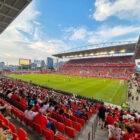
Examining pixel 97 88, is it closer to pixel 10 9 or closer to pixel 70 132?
pixel 70 132

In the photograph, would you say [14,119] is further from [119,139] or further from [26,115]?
[119,139]

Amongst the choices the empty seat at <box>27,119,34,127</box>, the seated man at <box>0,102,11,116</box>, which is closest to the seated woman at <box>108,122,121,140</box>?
the empty seat at <box>27,119,34,127</box>

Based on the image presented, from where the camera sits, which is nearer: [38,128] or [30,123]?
[38,128]

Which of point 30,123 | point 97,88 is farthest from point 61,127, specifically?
point 97,88

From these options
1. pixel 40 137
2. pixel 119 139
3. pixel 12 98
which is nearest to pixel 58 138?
pixel 40 137

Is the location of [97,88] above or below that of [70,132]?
below

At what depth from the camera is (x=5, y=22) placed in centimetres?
1054

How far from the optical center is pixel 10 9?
28.1 ft

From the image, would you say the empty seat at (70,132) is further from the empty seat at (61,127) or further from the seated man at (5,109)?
the seated man at (5,109)

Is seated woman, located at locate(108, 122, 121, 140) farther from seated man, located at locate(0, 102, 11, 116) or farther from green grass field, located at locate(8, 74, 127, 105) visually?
green grass field, located at locate(8, 74, 127, 105)

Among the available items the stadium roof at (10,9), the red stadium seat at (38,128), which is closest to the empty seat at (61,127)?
the red stadium seat at (38,128)

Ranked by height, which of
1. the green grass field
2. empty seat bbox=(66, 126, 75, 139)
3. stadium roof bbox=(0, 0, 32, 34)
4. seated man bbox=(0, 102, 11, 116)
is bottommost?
the green grass field

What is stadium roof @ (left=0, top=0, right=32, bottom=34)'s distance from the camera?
771 cm

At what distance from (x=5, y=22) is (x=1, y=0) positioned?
11.9ft
